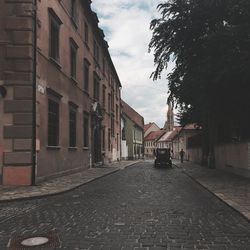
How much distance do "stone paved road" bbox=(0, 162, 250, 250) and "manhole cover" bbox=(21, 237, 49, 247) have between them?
0.30m

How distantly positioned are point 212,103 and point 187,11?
547 cm

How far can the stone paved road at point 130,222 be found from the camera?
7.28 m

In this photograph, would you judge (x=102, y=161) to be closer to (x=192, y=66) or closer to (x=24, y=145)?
(x=192, y=66)

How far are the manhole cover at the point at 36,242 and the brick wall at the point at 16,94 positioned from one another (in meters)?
9.31

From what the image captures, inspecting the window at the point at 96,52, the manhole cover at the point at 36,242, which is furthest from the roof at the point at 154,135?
the manhole cover at the point at 36,242

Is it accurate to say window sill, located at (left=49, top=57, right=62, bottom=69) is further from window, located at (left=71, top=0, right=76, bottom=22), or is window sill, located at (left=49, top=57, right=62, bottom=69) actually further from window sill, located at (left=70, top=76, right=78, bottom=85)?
window, located at (left=71, top=0, right=76, bottom=22)

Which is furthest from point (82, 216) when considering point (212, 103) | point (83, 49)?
point (83, 49)

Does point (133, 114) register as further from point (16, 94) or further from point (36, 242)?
point (36, 242)

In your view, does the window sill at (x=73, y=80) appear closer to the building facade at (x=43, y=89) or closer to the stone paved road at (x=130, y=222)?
the building facade at (x=43, y=89)

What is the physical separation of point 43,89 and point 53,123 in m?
2.54

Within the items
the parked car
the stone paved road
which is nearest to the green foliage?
the stone paved road

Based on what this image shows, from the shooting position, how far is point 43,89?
1892cm

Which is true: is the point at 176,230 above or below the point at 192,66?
below

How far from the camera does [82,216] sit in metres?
10.0
